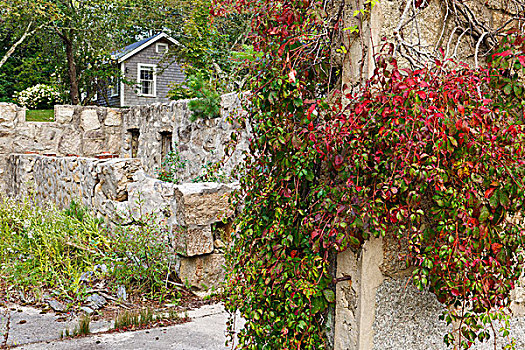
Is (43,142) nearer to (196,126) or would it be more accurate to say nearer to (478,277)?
(196,126)

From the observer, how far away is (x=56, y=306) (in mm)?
4480

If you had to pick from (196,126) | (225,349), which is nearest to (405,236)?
(225,349)

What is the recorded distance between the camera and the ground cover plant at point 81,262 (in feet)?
16.1

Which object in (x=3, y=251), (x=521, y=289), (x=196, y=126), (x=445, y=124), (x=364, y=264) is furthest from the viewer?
(x=196, y=126)

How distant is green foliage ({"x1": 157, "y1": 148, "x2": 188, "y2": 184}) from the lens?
852cm

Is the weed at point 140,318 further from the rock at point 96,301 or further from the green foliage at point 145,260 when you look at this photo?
the green foliage at point 145,260

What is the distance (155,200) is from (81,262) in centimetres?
101

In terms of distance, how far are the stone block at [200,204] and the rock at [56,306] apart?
1272mm

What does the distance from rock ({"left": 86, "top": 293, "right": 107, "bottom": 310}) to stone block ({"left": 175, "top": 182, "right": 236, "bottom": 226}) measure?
3.24 feet

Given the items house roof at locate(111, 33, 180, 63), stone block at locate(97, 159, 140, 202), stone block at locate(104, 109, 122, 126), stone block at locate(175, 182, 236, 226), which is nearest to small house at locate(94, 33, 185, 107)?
house roof at locate(111, 33, 180, 63)

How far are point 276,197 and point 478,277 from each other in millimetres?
819

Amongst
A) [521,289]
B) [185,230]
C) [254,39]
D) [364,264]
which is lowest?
[185,230]

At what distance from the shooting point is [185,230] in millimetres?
4891

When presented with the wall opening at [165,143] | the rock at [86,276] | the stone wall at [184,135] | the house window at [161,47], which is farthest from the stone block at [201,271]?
the house window at [161,47]
